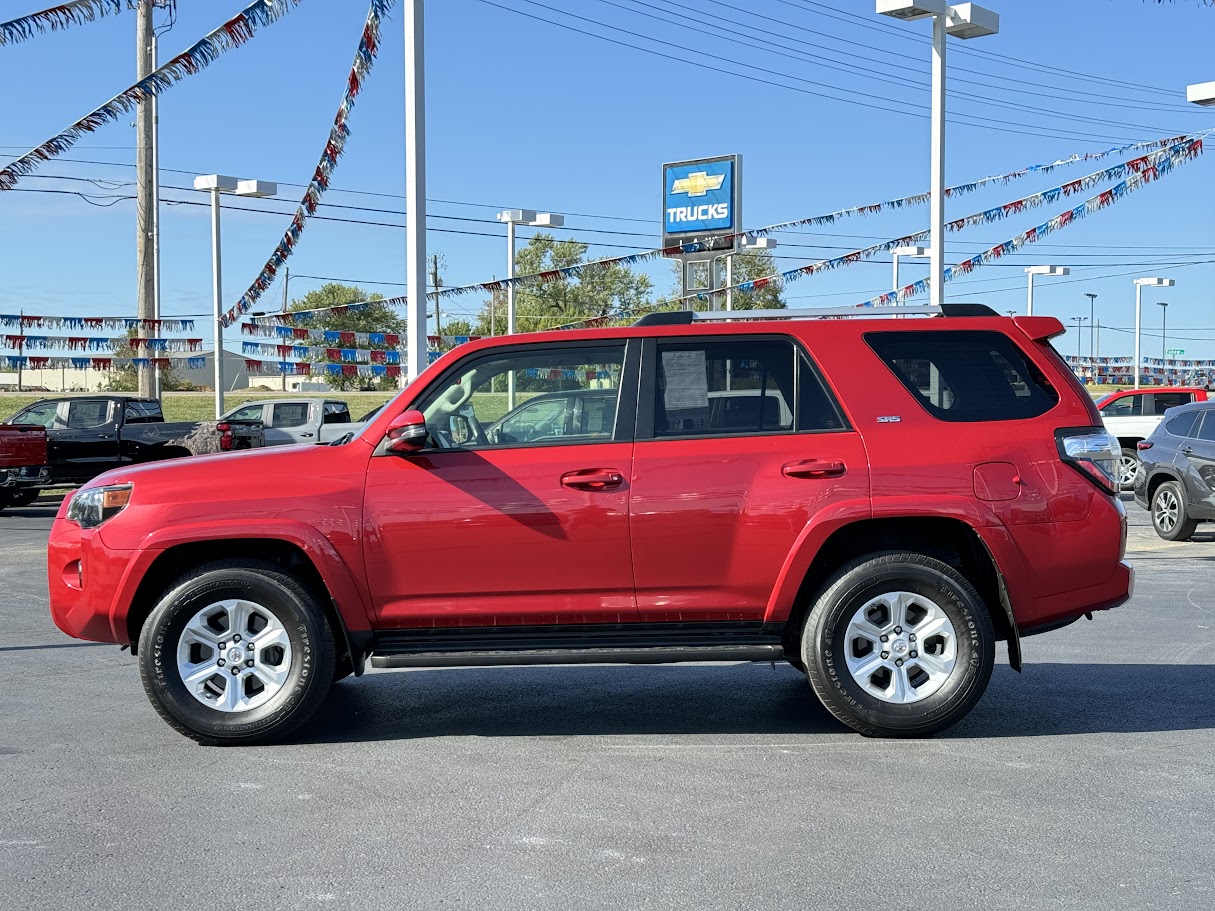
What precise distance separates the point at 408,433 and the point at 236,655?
129cm

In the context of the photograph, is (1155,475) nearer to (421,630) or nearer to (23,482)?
(421,630)

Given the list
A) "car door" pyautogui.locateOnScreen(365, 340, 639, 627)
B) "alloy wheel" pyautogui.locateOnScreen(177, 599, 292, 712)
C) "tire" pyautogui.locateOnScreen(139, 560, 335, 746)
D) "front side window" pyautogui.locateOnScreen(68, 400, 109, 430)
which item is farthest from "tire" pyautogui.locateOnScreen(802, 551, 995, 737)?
"front side window" pyautogui.locateOnScreen(68, 400, 109, 430)

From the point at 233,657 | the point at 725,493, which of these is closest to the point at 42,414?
the point at 233,657

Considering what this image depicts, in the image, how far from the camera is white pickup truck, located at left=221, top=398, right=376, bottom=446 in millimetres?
26375

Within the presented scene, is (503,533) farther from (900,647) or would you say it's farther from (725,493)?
(900,647)

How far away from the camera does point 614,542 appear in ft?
19.3

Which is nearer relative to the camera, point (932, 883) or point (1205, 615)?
point (932, 883)

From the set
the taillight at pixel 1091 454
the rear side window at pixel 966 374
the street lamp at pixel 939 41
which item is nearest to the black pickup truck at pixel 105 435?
the street lamp at pixel 939 41

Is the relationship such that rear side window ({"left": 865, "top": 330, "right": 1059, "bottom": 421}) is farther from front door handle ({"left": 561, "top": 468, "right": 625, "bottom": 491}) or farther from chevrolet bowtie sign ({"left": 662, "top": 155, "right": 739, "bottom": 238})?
chevrolet bowtie sign ({"left": 662, "top": 155, "right": 739, "bottom": 238})

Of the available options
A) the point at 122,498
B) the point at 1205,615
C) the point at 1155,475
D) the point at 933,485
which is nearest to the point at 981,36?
the point at 1155,475

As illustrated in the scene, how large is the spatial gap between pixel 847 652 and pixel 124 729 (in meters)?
3.41

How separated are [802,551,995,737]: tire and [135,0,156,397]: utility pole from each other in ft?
80.2

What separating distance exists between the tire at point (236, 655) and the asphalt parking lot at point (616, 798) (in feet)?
0.53

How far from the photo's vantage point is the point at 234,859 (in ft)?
14.5
